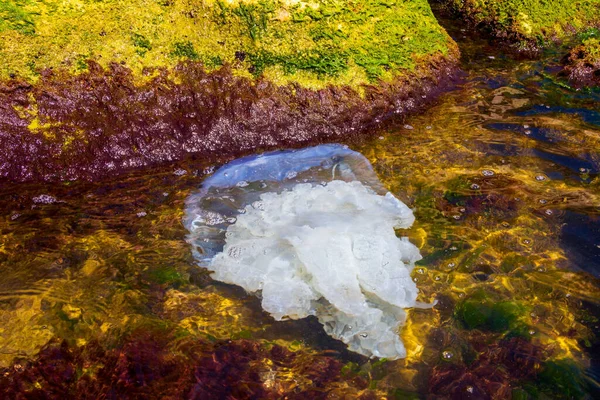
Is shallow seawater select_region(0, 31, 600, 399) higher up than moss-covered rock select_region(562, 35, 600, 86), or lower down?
lower down

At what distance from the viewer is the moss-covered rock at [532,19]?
746cm

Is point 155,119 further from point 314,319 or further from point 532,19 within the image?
point 532,19

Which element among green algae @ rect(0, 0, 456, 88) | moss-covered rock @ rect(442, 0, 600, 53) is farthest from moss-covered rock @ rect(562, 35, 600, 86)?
green algae @ rect(0, 0, 456, 88)

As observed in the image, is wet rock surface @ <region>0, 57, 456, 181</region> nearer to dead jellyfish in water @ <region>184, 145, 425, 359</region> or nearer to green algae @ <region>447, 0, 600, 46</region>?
dead jellyfish in water @ <region>184, 145, 425, 359</region>

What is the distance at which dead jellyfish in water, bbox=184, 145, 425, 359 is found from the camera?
3.64 m

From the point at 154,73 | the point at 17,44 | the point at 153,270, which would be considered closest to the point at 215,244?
the point at 153,270

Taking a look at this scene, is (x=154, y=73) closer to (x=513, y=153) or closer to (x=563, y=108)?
(x=513, y=153)

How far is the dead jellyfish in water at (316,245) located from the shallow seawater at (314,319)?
112 millimetres

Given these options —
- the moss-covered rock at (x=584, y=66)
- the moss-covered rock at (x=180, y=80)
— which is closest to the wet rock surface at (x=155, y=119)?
the moss-covered rock at (x=180, y=80)

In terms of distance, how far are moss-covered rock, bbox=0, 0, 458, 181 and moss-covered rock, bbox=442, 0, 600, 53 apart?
96.2 inches

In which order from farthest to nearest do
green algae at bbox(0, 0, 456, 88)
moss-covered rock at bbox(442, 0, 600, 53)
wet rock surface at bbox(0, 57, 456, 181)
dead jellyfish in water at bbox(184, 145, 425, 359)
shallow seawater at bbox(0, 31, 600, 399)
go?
moss-covered rock at bbox(442, 0, 600, 53) → green algae at bbox(0, 0, 456, 88) → wet rock surface at bbox(0, 57, 456, 181) → dead jellyfish in water at bbox(184, 145, 425, 359) → shallow seawater at bbox(0, 31, 600, 399)

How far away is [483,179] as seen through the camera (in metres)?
4.95

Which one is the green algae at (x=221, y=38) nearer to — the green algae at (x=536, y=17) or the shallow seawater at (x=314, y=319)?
the shallow seawater at (x=314, y=319)

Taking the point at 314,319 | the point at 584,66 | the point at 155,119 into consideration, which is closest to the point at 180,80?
the point at 155,119
